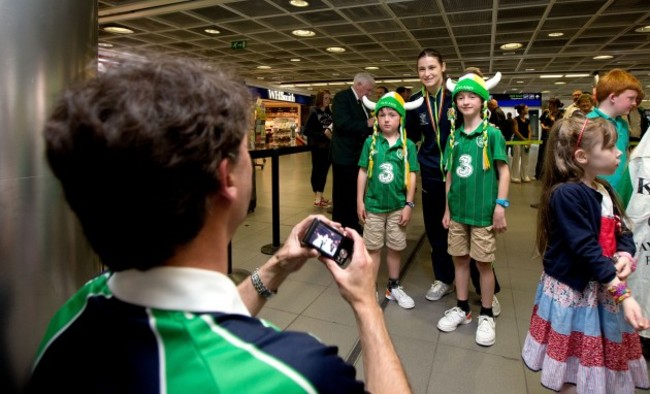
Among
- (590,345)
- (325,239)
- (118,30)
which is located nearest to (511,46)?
(118,30)

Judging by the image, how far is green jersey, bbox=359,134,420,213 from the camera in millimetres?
2477

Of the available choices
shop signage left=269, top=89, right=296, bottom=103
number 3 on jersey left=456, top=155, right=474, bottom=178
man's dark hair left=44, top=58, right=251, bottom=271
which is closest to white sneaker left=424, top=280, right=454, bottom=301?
number 3 on jersey left=456, top=155, right=474, bottom=178

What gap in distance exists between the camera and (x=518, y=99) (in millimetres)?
16719

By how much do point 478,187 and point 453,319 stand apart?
0.77 meters

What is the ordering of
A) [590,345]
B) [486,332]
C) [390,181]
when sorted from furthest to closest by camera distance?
1. [390,181]
2. [486,332]
3. [590,345]

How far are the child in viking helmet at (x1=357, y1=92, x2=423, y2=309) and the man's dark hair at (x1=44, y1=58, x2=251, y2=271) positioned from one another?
2001mm

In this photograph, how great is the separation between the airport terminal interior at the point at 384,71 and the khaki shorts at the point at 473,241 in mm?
460

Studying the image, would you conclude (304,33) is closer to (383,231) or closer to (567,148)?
(383,231)

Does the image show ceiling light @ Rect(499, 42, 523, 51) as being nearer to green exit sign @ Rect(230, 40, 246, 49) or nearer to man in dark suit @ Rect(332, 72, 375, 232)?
green exit sign @ Rect(230, 40, 246, 49)

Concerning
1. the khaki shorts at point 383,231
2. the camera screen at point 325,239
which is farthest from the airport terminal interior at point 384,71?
A: the khaki shorts at point 383,231

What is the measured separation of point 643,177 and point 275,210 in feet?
8.53

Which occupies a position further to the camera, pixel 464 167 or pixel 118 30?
pixel 118 30

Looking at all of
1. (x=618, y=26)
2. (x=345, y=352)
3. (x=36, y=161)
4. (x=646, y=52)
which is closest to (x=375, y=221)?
(x=345, y=352)

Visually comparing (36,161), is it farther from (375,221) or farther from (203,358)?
(375,221)
